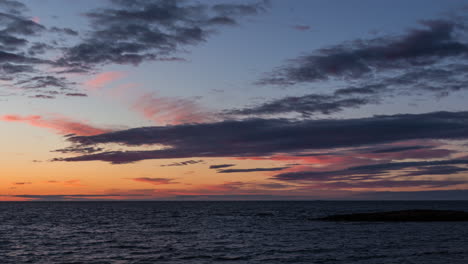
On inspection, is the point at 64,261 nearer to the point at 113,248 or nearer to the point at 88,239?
the point at 113,248

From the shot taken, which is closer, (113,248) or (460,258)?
(460,258)

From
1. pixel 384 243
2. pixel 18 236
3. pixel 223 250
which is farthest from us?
pixel 18 236

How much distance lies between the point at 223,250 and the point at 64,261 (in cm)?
1616

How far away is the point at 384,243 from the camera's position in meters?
53.5

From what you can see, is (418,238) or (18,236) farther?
(18,236)

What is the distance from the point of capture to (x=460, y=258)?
4138 centimetres

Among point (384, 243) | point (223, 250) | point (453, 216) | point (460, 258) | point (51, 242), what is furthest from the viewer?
point (453, 216)

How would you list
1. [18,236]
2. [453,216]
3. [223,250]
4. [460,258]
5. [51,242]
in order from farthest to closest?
1. [453,216]
2. [18,236]
3. [51,242]
4. [223,250]
5. [460,258]

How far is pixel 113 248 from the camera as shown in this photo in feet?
167

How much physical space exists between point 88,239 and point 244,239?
20.9 metres

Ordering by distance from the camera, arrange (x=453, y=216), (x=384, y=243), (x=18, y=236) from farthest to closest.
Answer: (x=453, y=216) → (x=18, y=236) → (x=384, y=243)

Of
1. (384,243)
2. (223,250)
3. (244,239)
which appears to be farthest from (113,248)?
(384,243)

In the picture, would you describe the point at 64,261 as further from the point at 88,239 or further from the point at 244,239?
the point at 244,239

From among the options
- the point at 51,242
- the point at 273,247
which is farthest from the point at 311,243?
the point at 51,242
